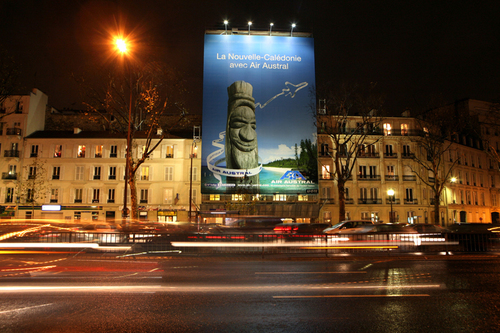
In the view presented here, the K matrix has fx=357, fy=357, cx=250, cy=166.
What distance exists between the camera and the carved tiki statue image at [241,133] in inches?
1822

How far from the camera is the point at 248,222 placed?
23.5 meters

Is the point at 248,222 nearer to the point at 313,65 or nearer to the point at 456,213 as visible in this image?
the point at 313,65

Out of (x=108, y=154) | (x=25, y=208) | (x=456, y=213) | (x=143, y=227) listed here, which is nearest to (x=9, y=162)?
(x=25, y=208)

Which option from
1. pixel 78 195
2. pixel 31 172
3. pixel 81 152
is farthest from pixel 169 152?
pixel 31 172

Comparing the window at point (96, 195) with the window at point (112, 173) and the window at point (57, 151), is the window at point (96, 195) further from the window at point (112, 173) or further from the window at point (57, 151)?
the window at point (57, 151)

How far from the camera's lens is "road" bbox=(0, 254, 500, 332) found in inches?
234

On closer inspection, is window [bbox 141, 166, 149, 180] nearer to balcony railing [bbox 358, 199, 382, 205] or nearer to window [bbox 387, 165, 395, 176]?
balcony railing [bbox 358, 199, 382, 205]

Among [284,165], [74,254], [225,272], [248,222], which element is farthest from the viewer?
[284,165]

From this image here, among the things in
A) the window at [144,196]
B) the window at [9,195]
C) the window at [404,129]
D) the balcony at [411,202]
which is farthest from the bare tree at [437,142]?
the window at [9,195]

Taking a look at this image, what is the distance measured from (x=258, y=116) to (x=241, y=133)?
11.2ft

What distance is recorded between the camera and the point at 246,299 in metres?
7.70

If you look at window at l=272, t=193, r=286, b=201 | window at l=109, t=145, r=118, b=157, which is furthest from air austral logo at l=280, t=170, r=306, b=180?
window at l=109, t=145, r=118, b=157

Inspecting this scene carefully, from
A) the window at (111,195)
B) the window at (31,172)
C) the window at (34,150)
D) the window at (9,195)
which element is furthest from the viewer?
the window at (34,150)

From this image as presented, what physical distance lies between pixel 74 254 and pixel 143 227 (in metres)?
3.39
